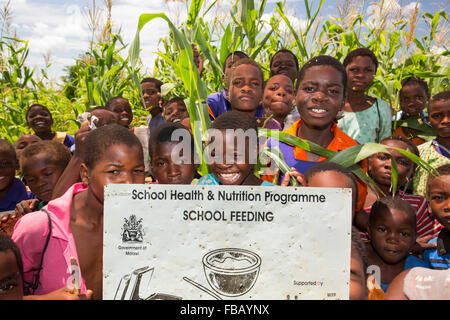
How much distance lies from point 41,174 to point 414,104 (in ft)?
10.4

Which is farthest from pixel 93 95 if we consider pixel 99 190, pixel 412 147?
pixel 412 147

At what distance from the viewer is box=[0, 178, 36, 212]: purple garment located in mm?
2457

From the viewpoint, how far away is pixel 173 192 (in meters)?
1.08

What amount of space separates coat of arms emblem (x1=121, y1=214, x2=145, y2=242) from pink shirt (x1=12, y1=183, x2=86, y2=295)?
0.36 meters

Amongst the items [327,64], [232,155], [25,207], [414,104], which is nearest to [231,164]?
[232,155]

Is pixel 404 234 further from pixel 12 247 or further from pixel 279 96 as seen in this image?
pixel 12 247

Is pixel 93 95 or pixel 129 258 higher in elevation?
pixel 93 95

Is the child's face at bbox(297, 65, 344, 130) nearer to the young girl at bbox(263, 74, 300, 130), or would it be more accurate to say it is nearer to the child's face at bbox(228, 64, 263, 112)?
the child's face at bbox(228, 64, 263, 112)

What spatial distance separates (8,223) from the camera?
6.05 ft

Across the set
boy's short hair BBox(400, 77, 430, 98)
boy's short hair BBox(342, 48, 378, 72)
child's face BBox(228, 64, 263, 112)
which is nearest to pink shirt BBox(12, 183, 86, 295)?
child's face BBox(228, 64, 263, 112)

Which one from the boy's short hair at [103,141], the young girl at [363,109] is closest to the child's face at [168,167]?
the boy's short hair at [103,141]

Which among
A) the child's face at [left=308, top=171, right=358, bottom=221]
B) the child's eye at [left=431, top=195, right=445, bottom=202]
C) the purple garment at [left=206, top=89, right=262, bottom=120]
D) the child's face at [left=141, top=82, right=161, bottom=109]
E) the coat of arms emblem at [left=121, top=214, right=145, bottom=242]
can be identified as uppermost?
the child's face at [left=141, top=82, right=161, bottom=109]
